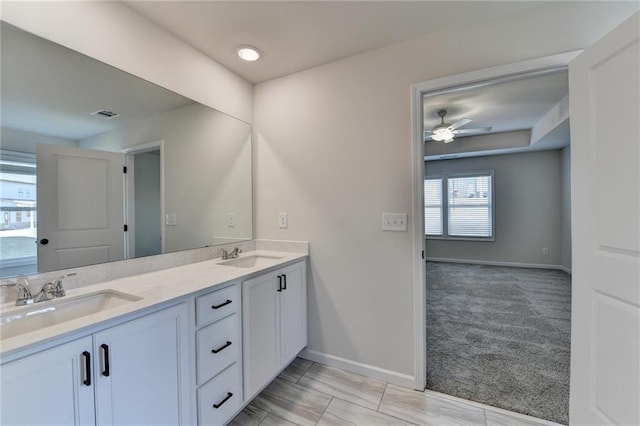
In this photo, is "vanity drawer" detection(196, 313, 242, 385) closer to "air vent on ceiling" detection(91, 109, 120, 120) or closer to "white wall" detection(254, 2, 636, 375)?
"white wall" detection(254, 2, 636, 375)

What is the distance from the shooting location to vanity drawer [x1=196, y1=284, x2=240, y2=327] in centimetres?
134

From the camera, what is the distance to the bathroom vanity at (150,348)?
0.86m

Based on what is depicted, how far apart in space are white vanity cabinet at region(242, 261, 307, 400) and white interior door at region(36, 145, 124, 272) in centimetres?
83

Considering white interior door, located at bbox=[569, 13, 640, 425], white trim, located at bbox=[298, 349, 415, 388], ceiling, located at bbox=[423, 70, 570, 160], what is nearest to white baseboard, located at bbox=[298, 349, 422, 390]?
white trim, located at bbox=[298, 349, 415, 388]

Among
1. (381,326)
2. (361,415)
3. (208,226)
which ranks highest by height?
(208,226)

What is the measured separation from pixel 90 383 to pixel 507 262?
21.3ft

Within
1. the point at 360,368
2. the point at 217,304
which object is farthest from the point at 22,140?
the point at 360,368

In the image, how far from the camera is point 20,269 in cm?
121

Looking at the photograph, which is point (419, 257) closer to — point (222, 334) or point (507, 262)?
point (222, 334)

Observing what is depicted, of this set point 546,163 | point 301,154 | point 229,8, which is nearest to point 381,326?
point 301,154

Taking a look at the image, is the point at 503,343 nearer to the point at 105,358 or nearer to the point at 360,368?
the point at 360,368

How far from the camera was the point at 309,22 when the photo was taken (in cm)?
169

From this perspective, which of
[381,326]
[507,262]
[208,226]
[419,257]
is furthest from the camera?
[507,262]

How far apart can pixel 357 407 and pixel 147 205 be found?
1881 millimetres
